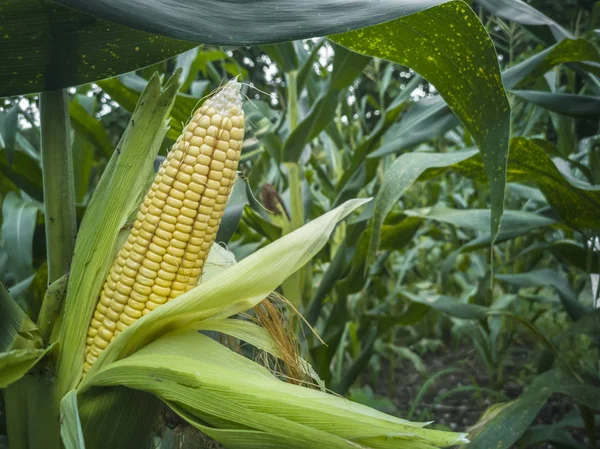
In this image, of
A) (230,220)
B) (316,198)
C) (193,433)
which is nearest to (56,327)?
(193,433)

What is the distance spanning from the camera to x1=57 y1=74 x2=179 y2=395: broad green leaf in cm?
54

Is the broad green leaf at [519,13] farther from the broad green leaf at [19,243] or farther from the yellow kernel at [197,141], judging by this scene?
the broad green leaf at [19,243]

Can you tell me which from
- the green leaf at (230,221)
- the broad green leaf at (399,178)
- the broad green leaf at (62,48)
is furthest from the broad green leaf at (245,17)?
the green leaf at (230,221)

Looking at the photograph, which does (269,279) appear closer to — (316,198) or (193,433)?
(193,433)

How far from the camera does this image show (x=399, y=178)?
819 mm

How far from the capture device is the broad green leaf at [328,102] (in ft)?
3.48

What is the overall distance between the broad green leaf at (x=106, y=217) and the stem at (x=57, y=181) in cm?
2

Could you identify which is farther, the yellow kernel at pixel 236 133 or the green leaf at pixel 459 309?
the green leaf at pixel 459 309

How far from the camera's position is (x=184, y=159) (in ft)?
1.77

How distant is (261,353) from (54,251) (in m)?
0.25

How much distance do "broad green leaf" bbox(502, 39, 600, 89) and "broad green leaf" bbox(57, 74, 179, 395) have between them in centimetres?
58

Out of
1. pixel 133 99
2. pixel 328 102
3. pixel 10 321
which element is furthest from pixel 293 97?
pixel 10 321

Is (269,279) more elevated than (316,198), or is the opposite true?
(316,198)

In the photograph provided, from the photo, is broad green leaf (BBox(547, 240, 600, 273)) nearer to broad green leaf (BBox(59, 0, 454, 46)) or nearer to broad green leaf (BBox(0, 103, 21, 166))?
broad green leaf (BBox(59, 0, 454, 46))
